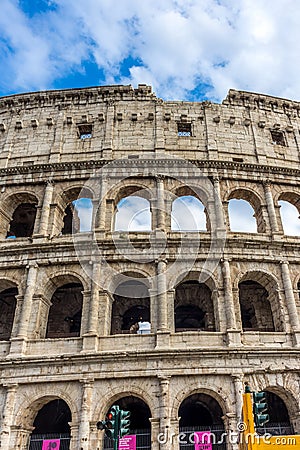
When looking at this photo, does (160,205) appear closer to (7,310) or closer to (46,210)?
(46,210)

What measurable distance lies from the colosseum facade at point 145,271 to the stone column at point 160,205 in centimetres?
6

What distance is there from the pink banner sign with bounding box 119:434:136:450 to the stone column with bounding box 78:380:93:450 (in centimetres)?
102

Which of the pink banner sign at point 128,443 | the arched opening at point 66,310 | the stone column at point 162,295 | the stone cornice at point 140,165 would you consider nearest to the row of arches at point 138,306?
the arched opening at point 66,310

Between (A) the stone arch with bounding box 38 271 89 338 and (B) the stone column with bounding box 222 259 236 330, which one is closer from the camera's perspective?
(B) the stone column with bounding box 222 259 236 330

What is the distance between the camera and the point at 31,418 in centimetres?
1282

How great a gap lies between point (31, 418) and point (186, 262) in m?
7.34

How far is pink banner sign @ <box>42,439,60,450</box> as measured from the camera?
12219 mm

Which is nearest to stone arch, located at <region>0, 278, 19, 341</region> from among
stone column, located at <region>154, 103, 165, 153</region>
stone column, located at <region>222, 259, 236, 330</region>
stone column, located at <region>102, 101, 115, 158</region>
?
stone column, located at <region>102, 101, 115, 158</region>

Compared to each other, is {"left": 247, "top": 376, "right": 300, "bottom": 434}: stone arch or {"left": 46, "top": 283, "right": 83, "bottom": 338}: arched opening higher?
{"left": 46, "top": 283, "right": 83, "bottom": 338}: arched opening

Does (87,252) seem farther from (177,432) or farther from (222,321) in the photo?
(177,432)

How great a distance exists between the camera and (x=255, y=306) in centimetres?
1606

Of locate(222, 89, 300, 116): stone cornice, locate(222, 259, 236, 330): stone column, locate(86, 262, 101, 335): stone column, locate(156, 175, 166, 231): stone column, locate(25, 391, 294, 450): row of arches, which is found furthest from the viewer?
locate(222, 89, 300, 116): stone cornice

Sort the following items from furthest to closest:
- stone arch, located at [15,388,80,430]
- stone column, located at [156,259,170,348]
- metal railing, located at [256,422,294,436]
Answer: stone column, located at [156,259,170,348]
metal railing, located at [256,422,294,436]
stone arch, located at [15,388,80,430]

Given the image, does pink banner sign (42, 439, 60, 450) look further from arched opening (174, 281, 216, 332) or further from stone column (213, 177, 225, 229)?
stone column (213, 177, 225, 229)
